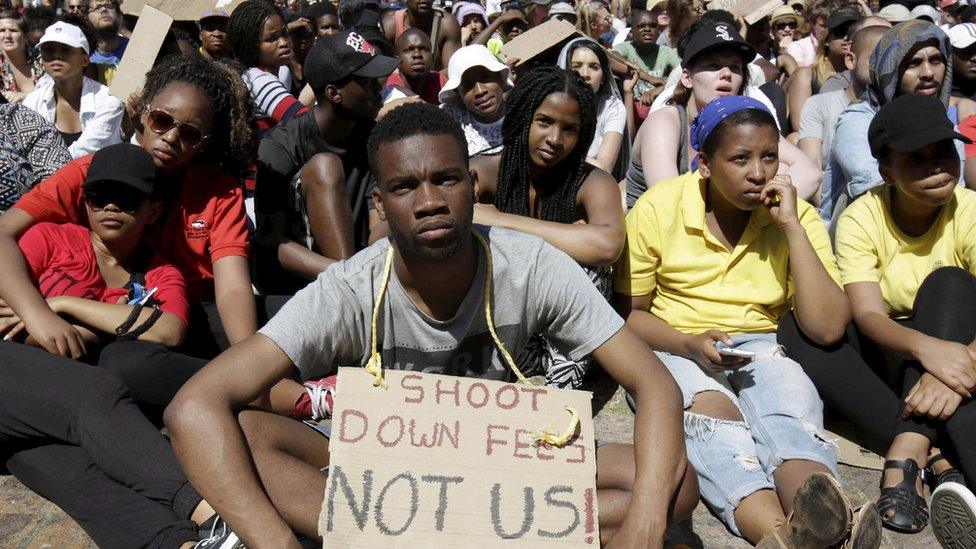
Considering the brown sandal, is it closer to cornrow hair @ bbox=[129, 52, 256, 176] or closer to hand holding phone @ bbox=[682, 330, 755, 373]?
hand holding phone @ bbox=[682, 330, 755, 373]

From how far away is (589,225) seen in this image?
392cm

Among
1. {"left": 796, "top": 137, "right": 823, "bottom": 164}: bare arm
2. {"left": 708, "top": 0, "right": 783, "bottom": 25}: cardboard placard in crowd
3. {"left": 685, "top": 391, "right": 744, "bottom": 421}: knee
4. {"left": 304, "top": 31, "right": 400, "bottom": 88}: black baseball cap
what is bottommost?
{"left": 685, "top": 391, "right": 744, "bottom": 421}: knee

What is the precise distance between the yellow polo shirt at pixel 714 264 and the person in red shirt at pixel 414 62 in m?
3.39

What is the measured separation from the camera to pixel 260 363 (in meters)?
2.58

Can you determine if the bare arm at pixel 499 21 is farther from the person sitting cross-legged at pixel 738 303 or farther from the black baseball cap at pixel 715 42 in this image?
the person sitting cross-legged at pixel 738 303

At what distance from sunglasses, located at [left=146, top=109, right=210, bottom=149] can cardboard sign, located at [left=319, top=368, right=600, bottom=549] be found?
69.9 inches

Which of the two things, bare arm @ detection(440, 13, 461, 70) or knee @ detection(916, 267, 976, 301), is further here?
bare arm @ detection(440, 13, 461, 70)

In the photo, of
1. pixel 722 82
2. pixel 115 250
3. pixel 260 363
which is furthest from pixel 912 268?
pixel 115 250

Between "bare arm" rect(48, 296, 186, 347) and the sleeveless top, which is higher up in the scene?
the sleeveless top

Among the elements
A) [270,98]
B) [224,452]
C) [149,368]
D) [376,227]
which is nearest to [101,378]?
[149,368]

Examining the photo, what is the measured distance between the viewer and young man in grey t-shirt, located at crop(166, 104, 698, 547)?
2.50 m

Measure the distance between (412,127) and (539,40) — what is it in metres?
4.32

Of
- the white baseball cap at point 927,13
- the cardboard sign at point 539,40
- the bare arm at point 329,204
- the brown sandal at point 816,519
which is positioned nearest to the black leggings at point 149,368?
the bare arm at point 329,204

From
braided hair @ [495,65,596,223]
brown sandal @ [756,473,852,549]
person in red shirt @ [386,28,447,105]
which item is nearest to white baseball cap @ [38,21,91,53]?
person in red shirt @ [386,28,447,105]
